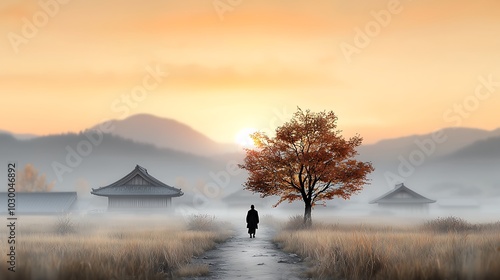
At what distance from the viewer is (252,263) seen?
66.9 ft

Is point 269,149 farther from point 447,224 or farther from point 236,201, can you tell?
point 236,201

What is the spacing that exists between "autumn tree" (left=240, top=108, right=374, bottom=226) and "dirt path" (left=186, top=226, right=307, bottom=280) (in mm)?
16580

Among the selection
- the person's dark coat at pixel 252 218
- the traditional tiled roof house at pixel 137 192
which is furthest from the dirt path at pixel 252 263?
the traditional tiled roof house at pixel 137 192

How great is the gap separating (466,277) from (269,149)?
105ft

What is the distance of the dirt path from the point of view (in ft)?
56.3

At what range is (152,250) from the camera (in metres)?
19.3

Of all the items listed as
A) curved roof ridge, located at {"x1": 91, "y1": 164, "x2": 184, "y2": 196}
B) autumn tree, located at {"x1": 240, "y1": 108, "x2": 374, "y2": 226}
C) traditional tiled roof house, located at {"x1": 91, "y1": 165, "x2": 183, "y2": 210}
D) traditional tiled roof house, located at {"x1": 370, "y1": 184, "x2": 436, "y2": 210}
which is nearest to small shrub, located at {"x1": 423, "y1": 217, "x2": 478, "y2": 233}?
autumn tree, located at {"x1": 240, "y1": 108, "x2": 374, "y2": 226}

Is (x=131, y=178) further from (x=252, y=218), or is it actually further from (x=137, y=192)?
(x=252, y=218)

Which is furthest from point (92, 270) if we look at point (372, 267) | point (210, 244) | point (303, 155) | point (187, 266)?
point (303, 155)

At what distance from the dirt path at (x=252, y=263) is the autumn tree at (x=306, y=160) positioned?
16.6 m

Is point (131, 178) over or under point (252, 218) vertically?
over

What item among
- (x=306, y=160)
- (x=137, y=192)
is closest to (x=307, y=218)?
(x=306, y=160)

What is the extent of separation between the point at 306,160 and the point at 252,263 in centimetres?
2302

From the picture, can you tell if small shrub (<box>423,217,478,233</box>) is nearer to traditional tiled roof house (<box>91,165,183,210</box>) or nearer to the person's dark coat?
the person's dark coat
